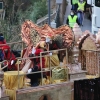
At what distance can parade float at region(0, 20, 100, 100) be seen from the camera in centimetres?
963

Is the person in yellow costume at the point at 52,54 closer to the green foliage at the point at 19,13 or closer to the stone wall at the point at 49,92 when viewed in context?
the stone wall at the point at 49,92

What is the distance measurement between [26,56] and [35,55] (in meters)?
0.74

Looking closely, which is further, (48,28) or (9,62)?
(48,28)

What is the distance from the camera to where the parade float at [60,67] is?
9.63 metres

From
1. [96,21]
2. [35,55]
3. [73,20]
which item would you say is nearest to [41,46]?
[35,55]

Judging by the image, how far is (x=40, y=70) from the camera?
10141 mm

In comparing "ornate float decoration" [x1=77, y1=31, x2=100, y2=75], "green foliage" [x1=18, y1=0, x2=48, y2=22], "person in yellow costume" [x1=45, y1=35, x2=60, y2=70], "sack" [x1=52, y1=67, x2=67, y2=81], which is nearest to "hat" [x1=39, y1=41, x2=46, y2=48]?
"person in yellow costume" [x1=45, y1=35, x2=60, y2=70]

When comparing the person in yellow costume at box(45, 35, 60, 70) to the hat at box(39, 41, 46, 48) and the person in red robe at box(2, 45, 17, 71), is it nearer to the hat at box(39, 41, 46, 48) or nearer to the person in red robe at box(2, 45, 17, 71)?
the hat at box(39, 41, 46, 48)

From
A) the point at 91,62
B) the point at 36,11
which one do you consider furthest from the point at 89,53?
the point at 36,11

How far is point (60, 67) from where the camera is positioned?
34.3ft

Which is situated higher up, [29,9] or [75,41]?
[29,9]

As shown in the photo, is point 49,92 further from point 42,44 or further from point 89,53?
point 89,53

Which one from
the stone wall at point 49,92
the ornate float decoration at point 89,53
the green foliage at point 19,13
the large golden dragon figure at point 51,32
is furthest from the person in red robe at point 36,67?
the green foliage at point 19,13

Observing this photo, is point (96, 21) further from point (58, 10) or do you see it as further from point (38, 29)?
point (58, 10)
